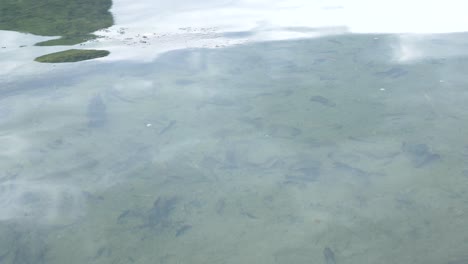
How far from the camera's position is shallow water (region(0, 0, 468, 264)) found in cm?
205

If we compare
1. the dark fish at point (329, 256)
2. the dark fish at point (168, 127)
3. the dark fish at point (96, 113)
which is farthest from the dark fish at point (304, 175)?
the dark fish at point (96, 113)

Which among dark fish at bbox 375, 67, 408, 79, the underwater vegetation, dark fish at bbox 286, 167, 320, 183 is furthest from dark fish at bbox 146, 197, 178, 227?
the underwater vegetation

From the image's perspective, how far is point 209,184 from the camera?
7.86 ft

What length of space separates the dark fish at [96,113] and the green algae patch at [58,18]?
1252 mm

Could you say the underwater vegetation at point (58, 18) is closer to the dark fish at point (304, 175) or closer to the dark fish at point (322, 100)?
the dark fish at point (322, 100)

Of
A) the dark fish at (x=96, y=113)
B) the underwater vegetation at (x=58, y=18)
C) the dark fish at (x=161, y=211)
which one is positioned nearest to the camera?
the dark fish at (x=161, y=211)

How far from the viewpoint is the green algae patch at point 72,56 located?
3.90 m

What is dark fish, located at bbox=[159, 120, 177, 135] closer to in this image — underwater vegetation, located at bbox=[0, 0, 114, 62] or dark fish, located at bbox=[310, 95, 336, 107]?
dark fish, located at bbox=[310, 95, 336, 107]

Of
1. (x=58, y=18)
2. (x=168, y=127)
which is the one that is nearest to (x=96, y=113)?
(x=168, y=127)

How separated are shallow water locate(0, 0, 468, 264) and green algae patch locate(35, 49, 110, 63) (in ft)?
0.50

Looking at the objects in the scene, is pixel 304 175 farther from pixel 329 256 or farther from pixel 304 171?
pixel 329 256

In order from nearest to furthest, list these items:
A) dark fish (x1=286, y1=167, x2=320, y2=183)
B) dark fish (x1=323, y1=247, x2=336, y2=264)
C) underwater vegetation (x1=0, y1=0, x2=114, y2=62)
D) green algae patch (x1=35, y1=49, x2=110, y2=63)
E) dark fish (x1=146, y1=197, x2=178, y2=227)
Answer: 1. dark fish (x1=323, y1=247, x2=336, y2=264)
2. dark fish (x1=146, y1=197, x2=178, y2=227)
3. dark fish (x1=286, y1=167, x2=320, y2=183)
4. green algae patch (x1=35, y1=49, x2=110, y2=63)
5. underwater vegetation (x1=0, y1=0, x2=114, y2=62)

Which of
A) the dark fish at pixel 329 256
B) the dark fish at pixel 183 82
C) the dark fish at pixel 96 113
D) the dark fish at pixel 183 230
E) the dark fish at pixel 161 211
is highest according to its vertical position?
the dark fish at pixel 183 82

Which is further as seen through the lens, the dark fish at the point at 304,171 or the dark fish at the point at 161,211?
the dark fish at the point at 304,171
